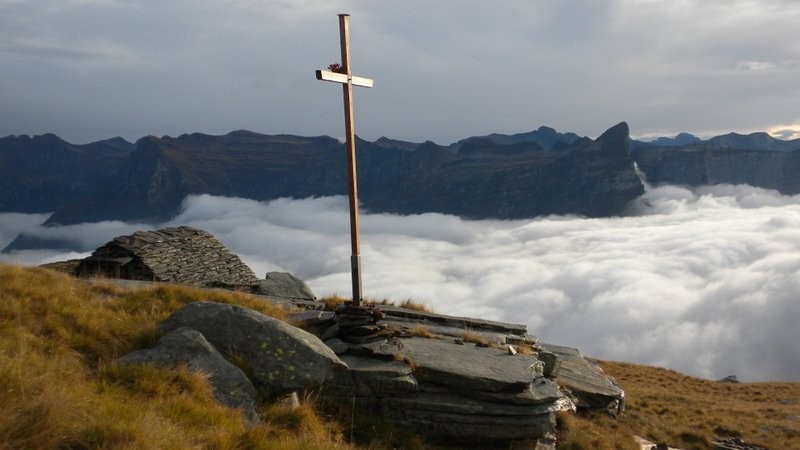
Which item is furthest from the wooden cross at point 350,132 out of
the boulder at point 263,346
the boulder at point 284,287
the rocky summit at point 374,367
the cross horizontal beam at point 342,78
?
the boulder at point 284,287

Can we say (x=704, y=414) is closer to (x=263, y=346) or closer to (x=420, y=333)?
(x=420, y=333)

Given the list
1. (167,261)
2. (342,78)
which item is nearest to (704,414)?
(342,78)

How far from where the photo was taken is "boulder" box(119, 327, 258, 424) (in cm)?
889

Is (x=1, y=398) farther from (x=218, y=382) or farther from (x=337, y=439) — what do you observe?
(x=337, y=439)

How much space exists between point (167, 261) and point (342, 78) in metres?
13.7

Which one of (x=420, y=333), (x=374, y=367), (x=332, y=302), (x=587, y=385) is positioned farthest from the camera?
(x=587, y=385)

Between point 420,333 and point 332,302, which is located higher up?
point 332,302

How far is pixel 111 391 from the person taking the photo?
25.6 ft

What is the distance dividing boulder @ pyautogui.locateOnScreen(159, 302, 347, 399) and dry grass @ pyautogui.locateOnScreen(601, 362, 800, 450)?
14.5 meters

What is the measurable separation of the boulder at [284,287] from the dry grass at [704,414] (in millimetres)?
12563

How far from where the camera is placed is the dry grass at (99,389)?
622 cm

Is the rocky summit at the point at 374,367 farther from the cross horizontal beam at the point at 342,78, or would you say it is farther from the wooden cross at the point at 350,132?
the cross horizontal beam at the point at 342,78

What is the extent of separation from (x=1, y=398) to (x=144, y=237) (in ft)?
62.3

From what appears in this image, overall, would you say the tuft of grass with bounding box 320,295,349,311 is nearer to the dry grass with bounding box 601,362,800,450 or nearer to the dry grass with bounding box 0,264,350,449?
the dry grass with bounding box 0,264,350,449
